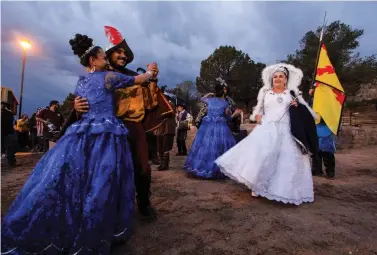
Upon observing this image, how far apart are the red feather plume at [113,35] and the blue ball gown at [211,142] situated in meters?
3.28

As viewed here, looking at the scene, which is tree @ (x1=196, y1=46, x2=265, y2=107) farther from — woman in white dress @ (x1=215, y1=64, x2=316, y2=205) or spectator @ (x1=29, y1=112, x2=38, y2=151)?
woman in white dress @ (x1=215, y1=64, x2=316, y2=205)

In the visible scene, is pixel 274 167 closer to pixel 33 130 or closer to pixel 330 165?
pixel 330 165

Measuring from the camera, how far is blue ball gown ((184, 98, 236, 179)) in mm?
5602

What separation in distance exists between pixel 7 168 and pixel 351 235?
7.70 meters

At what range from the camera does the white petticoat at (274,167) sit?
3906mm

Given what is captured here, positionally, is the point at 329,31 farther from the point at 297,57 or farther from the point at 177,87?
the point at 177,87

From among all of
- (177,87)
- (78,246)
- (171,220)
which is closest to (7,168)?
(171,220)

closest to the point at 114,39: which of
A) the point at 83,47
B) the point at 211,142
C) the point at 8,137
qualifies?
the point at 83,47

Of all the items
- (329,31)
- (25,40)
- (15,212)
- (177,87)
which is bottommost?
(15,212)

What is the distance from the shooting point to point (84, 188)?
7.25ft

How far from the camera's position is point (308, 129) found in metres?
4.25

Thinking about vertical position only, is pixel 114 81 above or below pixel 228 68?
below

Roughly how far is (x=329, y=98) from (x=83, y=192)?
5013mm

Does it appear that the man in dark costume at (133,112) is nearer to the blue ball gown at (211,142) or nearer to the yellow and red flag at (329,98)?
the blue ball gown at (211,142)
